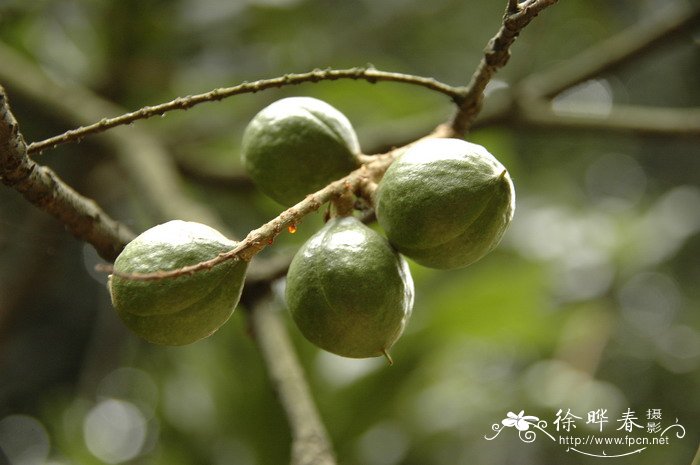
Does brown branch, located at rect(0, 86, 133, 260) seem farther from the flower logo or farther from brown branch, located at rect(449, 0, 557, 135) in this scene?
the flower logo

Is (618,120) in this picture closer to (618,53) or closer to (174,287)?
(618,53)

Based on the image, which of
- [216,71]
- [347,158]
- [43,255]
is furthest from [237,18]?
[347,158]

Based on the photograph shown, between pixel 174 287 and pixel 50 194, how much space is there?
0.25m

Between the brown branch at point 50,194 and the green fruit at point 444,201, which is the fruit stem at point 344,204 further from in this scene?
the brown branch at point 50,194

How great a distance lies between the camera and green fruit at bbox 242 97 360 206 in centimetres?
116

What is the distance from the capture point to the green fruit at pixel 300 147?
116 cm

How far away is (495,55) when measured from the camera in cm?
100

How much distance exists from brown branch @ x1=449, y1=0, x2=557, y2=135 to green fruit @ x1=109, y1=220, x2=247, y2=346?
43cm

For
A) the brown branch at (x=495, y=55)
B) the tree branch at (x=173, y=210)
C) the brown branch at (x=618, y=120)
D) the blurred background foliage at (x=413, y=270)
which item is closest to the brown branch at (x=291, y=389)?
the tree branch at (x=173, y=210)

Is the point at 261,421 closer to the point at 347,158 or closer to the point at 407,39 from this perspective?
the point at 347,158

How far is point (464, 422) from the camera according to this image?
7.91 ft

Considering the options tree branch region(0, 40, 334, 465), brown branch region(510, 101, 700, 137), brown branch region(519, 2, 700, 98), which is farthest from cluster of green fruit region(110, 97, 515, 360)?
brown branch region(519, 2, 700, 98)

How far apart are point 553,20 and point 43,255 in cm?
236

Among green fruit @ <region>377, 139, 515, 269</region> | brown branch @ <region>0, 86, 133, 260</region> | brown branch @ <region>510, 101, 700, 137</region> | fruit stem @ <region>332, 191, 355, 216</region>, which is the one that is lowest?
green fruit @ <region>377, 139, 515, 269</region>
